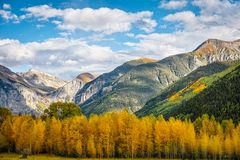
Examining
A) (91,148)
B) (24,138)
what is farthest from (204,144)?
(24,138)

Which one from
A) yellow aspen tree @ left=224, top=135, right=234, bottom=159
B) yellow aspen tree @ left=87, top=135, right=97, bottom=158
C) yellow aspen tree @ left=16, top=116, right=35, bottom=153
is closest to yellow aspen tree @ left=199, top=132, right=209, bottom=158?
yellow aspen tree @ left=224, top=135, right=234, bottom=159

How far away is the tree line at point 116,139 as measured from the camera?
153750 mm

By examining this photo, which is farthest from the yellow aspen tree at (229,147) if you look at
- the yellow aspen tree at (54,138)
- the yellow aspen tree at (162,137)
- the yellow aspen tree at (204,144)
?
the yellow aspen tree at (54,138)

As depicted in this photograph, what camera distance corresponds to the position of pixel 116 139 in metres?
154

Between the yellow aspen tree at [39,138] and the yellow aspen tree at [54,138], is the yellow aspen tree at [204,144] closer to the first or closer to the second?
the yellow aspen tree at [54,138]

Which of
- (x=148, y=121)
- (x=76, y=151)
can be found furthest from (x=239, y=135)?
(x=76, y=151)

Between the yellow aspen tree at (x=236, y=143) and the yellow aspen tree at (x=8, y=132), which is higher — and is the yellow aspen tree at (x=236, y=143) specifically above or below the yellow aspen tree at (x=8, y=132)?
below

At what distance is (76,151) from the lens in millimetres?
153875

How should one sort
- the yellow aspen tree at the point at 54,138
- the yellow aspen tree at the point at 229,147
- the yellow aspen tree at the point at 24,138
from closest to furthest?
1. the yellow aspen tree at the point at 229,147
2. the yellow aspen tree at the point at 54,138
3. the yellow aspen tree at the point at 24,138

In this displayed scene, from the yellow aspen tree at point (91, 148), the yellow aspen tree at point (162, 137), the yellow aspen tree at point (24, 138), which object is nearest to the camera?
the yellow aspen tree at point (91, 148)

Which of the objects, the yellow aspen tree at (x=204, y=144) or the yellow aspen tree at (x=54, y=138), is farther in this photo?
the yellow aspen tree at (x=54, y=138)

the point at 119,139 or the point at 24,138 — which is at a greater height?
the point at 24,138

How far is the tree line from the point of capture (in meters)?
154

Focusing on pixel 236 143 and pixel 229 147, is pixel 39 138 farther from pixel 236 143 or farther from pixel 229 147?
pixel 236 143
